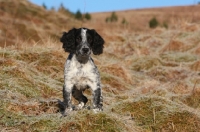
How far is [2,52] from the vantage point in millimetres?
9047

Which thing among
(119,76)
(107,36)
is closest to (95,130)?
(119,76)

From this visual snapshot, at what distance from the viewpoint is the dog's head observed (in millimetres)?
6141

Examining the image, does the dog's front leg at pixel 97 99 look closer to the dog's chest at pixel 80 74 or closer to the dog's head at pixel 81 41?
the dog's chest at pixel 80 74

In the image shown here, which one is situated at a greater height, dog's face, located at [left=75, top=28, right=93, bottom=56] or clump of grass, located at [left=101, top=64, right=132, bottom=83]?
dog's face, located at [left=75, top=28, right=93, bottom=56]

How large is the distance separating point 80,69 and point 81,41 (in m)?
0.39

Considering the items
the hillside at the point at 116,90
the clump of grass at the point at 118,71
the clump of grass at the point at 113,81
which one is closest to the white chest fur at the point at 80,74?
the hillside at the point at 116,90

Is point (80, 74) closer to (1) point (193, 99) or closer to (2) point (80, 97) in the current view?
(2) point (80, 97)

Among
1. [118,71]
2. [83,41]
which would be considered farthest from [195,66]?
[83,41]

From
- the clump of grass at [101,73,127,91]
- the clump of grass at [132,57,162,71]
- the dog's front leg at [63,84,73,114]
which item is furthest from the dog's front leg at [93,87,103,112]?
the clump of grass at [132,57,162,71]

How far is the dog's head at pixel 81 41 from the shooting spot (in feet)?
20.1

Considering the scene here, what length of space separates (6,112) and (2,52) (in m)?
2.96

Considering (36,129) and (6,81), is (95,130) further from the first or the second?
(6,81)

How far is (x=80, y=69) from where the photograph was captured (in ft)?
20.2

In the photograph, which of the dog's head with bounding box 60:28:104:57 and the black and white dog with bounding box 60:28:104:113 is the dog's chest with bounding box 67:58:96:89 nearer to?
the black and white dog with bounding box 60:28:104:113
